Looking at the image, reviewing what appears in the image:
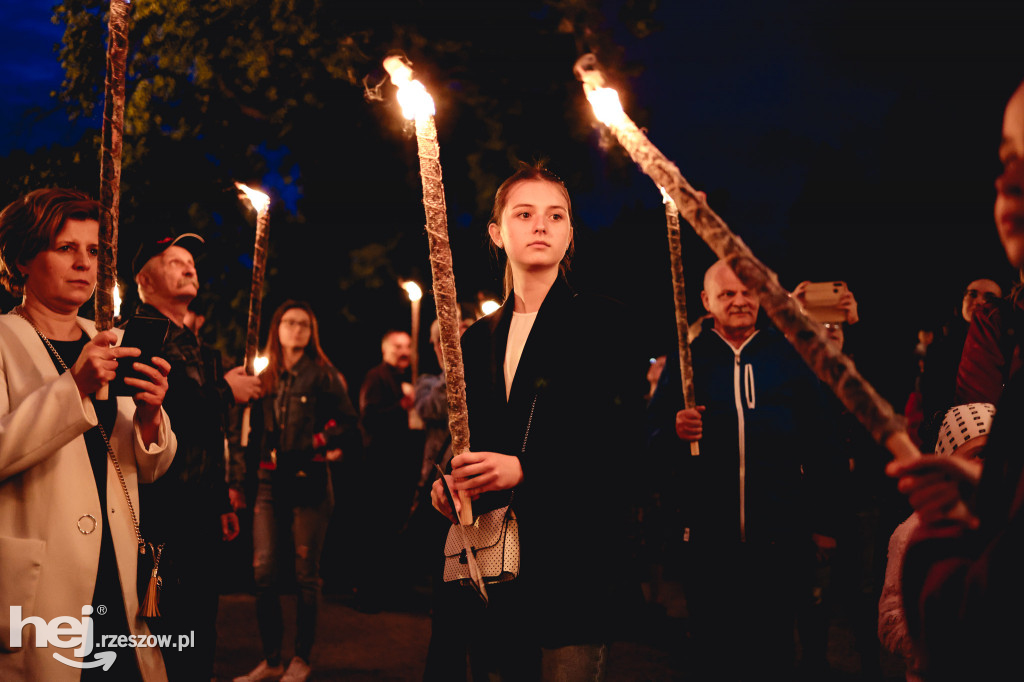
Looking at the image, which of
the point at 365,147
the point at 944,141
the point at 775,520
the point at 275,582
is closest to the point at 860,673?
the point at 775,520

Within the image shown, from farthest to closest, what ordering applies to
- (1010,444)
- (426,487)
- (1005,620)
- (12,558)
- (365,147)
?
(365,147) < (426,487) < (12,558) < (1010,444) < (1005,620)

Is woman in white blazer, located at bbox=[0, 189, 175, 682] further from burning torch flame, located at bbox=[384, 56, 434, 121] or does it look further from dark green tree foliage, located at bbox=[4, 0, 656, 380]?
dark green tree foliage, located at bbox=[4, 0, 656, 380]

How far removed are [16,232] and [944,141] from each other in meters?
19.7

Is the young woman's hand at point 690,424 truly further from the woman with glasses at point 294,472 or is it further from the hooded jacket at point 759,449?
the woman with glasses at point 294,472

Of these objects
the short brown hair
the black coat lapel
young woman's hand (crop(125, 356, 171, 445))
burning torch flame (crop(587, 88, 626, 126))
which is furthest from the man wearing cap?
burning torch flame (crop(587, 88, 626, 126))

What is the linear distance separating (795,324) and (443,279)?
116cm

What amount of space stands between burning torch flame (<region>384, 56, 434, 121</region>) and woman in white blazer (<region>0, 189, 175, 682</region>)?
1211mm

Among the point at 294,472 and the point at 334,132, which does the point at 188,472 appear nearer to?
the point at 294,472

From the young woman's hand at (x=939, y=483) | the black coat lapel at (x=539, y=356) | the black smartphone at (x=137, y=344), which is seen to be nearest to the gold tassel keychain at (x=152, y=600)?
the black smartphone at (x=137, y=344)

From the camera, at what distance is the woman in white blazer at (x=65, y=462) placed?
2.36m

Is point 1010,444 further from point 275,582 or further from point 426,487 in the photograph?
point 275,582

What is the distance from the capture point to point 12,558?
2363 mm

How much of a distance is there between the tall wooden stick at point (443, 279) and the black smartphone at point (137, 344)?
40.1 inches

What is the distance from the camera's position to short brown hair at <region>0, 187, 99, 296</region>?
2729mm
